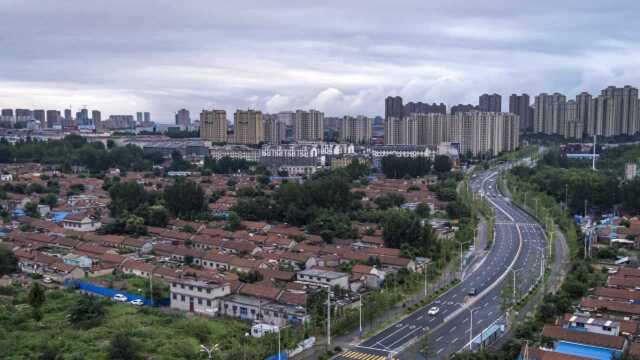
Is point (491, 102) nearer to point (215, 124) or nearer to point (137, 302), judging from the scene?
point (215, 124)

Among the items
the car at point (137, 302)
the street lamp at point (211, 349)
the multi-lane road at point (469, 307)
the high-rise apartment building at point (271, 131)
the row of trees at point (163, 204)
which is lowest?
the multi-lane road at point (469, 307)

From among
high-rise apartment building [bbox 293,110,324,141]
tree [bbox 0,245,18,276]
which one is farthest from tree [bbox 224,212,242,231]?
high-rise apartment building [bbox 293,110,324,141]

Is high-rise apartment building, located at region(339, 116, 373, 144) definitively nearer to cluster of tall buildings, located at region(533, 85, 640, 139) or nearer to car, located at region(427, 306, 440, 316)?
cluster of tall buildings, located at region(533, 85, 640, 139)

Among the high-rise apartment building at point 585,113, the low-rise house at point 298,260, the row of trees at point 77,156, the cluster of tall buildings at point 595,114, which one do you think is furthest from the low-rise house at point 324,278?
the high-rise apartment building at point 585,113

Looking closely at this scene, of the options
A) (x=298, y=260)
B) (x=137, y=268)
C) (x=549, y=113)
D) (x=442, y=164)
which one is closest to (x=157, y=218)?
(x=137, y=268)

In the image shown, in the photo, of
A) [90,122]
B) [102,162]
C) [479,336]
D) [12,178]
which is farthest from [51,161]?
[90,122]

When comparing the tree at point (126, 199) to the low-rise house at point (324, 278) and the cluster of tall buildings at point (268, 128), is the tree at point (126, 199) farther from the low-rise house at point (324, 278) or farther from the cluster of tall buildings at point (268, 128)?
the cluster of tall buildings at point (268, 128)
